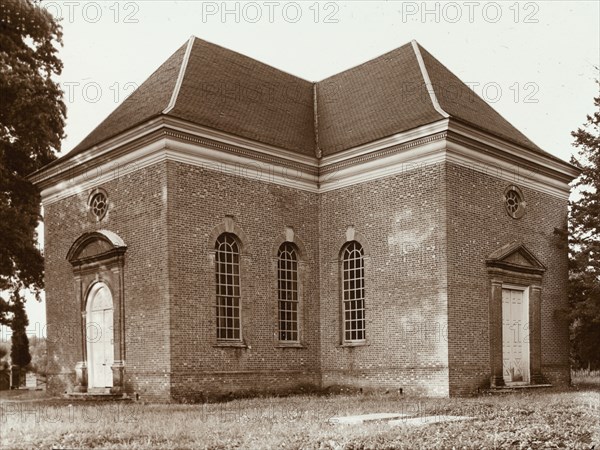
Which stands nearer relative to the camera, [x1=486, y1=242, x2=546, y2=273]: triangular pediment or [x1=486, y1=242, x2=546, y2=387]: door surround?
[x1=486, y1=242, x2=546, y2=387]: door surround

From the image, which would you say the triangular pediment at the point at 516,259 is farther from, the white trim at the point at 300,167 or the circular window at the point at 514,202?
the white trim at the point at 300,167

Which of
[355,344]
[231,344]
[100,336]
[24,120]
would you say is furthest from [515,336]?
[24,120]

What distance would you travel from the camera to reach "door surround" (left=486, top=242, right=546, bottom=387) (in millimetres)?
20719

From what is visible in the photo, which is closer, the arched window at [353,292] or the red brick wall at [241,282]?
the red brick wall at [241,282]

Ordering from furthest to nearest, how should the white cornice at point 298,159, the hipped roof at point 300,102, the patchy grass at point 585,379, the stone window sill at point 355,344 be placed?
the patchy grass at point 585,379 < the hipped roof at point 300,102 < the stone window sill at point 355,344 < the white cornice at point 298,159

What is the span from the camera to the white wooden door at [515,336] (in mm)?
21641

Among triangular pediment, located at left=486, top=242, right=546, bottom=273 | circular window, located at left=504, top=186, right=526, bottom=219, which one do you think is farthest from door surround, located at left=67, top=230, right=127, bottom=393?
circular window, located at left=504, top=186, right=526, bottom=219

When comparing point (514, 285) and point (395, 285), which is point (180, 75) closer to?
point (395, 285)

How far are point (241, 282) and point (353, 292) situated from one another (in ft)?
12.1

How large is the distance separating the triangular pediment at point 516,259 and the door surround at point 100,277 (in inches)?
419

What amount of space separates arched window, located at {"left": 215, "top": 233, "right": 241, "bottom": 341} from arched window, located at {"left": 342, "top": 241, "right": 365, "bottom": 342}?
3620 millimetres

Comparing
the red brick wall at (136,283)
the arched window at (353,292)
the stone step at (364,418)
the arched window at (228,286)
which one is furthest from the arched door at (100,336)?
the stone step at (364,418)

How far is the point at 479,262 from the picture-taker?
2066 cm

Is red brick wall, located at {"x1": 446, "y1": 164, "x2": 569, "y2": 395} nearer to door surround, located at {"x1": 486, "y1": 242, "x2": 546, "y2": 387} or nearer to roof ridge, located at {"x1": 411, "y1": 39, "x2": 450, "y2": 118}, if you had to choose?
door surround, located at {"x1": 486, "y1": 242, "x2": 546, "y2": 387}
